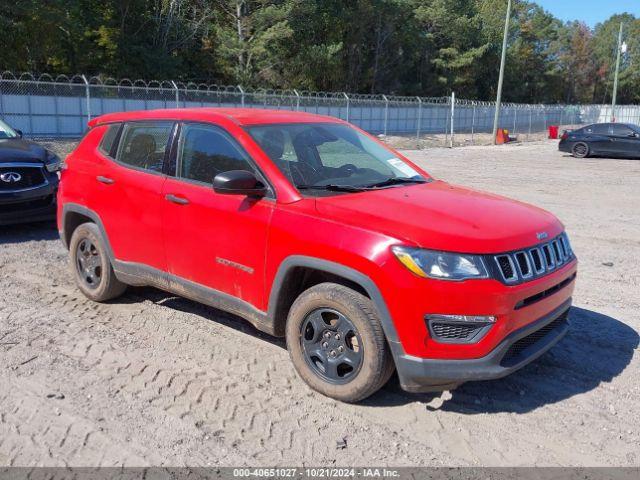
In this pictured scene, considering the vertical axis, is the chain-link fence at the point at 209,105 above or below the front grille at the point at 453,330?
above

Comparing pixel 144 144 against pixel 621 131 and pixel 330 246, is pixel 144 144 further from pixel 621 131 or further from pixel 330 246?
pixel 621 131

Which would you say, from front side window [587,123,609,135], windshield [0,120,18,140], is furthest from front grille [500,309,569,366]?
front side window [587,123,609,135]

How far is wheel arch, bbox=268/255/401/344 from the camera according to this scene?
3.41m

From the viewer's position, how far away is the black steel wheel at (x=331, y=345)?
144 inches

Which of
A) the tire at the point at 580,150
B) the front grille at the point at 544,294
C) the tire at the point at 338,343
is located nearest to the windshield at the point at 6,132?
the tire at the point at 338,343

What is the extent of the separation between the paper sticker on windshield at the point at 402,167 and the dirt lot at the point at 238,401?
1612 mm

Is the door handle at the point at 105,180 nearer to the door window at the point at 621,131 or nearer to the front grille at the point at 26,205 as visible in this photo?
the front grille at the point at 26,205

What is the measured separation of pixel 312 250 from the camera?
3.64m

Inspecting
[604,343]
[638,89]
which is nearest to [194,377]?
[604,343]

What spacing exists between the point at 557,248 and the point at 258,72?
42129 millimetres

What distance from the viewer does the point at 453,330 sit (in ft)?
11.0

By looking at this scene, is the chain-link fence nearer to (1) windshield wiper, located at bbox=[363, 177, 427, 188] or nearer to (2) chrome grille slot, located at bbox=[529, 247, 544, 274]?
(1) windshield wiper, located at bbox=[363, 177, 427, 188]

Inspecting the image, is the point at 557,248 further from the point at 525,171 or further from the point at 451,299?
the point at 525,171

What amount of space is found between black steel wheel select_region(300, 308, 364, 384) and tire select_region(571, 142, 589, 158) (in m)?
23.1
